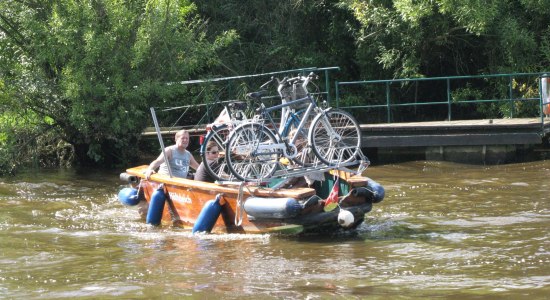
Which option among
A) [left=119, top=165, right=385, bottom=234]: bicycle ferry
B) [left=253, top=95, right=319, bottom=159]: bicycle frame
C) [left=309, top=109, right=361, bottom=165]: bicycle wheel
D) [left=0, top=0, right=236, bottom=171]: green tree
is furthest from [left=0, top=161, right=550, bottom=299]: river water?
[left=0, top=0, right=236, bottom=171]: green tree

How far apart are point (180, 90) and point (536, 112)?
7.95 metres

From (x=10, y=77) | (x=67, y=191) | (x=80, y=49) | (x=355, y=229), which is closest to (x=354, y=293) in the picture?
(x=355, y=229)

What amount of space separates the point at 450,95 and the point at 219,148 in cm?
1145

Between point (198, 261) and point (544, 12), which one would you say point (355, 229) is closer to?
point (198, 261)

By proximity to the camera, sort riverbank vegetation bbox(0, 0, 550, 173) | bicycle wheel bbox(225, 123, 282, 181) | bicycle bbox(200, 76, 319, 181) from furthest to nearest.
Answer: riverbank vegetation bbox(0, 0, 550, 173) → bicycle bbox(200, 76, 319, 181) → bicycle wheel bbox(225, 123, 282, 181)

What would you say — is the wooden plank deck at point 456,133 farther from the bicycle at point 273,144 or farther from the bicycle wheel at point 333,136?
the bicycle at point 273,144

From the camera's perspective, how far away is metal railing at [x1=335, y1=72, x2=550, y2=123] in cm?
2027

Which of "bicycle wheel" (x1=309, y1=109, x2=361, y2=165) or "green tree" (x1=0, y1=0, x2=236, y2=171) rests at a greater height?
"green tree" (x1=0, y1=0, x2=236, y2=171)

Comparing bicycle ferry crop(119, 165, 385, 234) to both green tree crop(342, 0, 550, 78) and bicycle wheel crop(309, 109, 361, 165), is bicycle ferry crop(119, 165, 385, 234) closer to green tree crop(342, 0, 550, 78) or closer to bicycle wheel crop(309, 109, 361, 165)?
bicycle wheel crop(309, 109, 361, 165)

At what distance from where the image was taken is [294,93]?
1139 centimetres

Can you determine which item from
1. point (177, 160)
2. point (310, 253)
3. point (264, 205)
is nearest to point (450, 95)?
point (177, 160)

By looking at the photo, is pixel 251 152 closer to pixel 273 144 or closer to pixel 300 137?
pixel 273 144

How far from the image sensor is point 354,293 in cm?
838

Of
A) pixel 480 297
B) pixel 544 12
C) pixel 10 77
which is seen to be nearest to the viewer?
pixel 480 297
